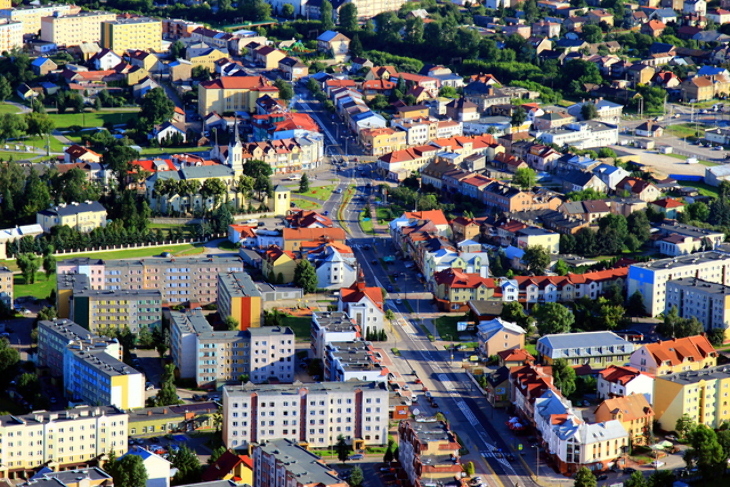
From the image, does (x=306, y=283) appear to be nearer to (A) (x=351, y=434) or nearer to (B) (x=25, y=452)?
(A) (x=351, y=434)

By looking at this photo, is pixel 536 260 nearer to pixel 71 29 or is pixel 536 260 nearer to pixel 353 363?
pixel 353 363

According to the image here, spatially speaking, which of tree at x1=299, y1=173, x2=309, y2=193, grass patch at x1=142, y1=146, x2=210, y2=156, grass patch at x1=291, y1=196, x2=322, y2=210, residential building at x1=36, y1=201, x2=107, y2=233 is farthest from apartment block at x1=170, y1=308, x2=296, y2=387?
grass patch at x1=142, y1=146, x2=210, y2=156

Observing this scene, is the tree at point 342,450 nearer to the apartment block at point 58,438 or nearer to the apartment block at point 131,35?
the apartment block at point 58,438

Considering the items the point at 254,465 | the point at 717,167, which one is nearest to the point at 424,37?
the point at 717,167

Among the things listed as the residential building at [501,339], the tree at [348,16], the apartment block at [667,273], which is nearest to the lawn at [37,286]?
the residential building at [501,339]

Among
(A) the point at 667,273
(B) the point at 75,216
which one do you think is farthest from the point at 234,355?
(B) the point at 75,216

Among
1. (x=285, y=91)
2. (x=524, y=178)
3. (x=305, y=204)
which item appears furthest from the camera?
(x=285, y=91)

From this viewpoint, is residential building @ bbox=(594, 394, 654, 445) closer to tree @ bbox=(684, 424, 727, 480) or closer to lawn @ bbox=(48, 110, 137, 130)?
tree @ bbox=(684, 424, 727, 480)
